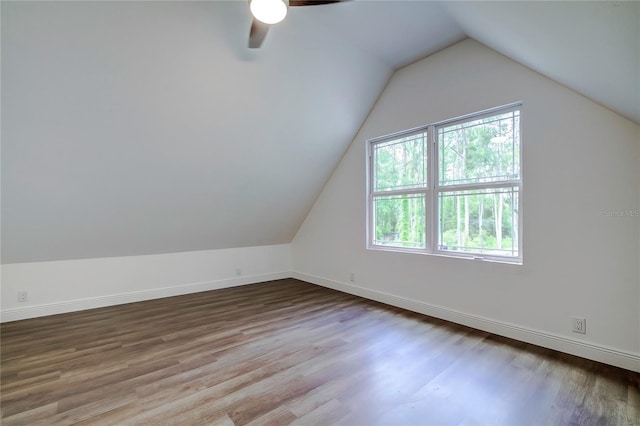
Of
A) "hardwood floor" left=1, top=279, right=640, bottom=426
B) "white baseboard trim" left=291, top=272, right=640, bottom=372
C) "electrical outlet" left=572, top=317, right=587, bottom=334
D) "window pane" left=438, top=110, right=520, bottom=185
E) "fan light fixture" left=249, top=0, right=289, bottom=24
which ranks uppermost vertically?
"fan light fixture" left=249, top=0, right=289, bottom=24

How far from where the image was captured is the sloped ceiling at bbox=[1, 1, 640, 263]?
1.94 metres

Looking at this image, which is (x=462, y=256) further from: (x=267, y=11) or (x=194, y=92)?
(x=194, y=92)

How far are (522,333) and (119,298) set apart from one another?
15.3ft

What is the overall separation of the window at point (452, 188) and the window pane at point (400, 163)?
0.01 metres

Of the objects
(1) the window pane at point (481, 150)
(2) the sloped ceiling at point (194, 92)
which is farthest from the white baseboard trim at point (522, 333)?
(2) the sloped ceiling at point (194, 92)

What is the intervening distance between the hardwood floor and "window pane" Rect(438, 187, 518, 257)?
84 centimetres

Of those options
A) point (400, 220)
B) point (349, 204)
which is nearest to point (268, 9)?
point (400, 220)

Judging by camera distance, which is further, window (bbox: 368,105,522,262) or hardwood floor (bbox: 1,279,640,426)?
window (bbox: 368,105,522,262)

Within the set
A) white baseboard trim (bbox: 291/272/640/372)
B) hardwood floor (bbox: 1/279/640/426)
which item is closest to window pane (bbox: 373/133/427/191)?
white baseboard trim (bbox: 291/272/640/372)

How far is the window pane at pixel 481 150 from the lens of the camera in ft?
9.15

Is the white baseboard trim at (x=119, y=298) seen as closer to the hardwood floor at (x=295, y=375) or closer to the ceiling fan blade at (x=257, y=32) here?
the hardwood floor at (x=295, y=375)

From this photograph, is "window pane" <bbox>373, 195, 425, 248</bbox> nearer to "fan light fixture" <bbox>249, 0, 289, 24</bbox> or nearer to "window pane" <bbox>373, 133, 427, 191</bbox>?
"window pane" <bbox>373, 133, 427, 191</bbox>

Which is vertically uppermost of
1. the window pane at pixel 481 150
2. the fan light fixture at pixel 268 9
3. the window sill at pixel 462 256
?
the fan light fixture at pixel 268 9

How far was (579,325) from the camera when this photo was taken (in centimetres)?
235
